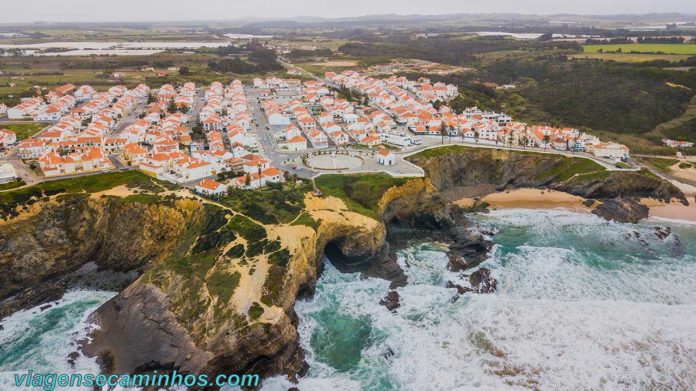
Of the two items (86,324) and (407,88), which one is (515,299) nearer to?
(86,324)

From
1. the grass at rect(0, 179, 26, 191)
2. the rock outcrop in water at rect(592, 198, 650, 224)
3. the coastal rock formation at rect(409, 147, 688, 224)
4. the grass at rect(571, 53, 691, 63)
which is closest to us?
the grass at rect(0, 179, 26, 191)

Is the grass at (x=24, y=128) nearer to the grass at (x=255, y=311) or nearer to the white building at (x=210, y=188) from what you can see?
the white building at (x=210, y=188)

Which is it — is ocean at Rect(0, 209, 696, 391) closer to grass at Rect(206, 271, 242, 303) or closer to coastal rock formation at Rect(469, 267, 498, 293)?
coastal rock formation at Rect(469, 267, 498, 293)

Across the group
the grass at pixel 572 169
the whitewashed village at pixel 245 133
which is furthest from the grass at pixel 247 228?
the grass at pixel 572 169

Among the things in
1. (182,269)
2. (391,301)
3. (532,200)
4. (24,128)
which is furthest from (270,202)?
(24,128)

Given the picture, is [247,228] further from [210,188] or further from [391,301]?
[391,301]

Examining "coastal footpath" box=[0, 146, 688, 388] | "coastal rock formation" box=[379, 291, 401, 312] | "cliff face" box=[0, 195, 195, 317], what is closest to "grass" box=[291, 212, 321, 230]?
"coastal footpath" box=[0, 146, 688, 388]

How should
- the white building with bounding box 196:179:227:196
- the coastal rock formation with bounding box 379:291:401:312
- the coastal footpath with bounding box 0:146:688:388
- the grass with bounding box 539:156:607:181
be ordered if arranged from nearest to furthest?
the coastal footpath with bounding box 0:146:688:388 < the coastal rock formation with bounding box 379:291:401:312 < the white building with bounding box 196:179:227:196 < the grass with bounding box 539:156:607:181
